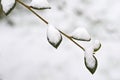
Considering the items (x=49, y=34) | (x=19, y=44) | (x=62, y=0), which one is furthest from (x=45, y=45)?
(x=49, y=34)

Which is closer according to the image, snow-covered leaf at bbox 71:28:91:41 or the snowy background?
snow-covered leaf at bbox 71:28:91:41

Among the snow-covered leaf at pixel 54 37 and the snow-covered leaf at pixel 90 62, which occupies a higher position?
the snow-covered leaf at pixel 54 37

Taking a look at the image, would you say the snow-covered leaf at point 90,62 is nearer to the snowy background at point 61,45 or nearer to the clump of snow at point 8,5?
the clump of snow at point 8,5

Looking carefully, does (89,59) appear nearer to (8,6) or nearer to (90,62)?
(90,62)

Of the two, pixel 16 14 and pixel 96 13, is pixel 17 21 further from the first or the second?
pixel 96 13

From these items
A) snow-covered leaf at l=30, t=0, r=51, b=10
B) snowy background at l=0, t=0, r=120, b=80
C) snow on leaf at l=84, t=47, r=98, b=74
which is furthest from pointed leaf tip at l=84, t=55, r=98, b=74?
snowy background at l=0, t=0, r=120, b=80

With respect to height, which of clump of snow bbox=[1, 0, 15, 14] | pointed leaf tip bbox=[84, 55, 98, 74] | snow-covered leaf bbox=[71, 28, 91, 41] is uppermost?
clump of snow bbox=[1, 0, 15, 14]

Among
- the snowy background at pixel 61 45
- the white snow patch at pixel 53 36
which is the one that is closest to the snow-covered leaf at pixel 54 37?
the white snow patch at pixel 53 36

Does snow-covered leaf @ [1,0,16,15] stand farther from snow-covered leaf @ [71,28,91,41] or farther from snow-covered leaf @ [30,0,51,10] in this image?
snow-covered leaf @ [71,28,91,41]
